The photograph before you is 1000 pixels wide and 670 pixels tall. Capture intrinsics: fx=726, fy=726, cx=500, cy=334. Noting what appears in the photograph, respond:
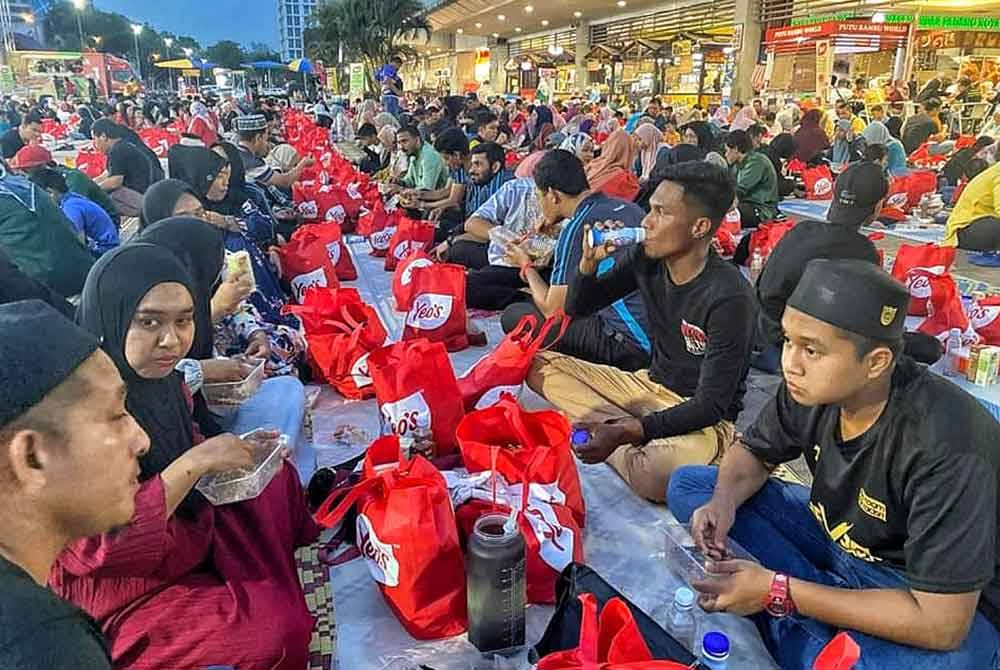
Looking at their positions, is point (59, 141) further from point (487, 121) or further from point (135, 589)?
point (135, 589)

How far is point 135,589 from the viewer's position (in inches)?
72.2

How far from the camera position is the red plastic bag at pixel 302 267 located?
4.74m

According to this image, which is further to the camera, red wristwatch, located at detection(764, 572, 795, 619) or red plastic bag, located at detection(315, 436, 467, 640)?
red plastic bag, located at detection(315, 436, 467, 640)

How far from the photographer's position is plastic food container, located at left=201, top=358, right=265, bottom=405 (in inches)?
107

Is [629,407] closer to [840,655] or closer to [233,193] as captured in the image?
[840,655]

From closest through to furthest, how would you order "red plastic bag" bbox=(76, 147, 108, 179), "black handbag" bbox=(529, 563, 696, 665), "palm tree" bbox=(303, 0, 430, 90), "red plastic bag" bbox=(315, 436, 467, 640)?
"black handbag" bbox=(529, 563, 696, 665), "red plastic bag" bbox=(315, 436, 467, 640), "red plastic bag" bbox=(76, 147, 108, 179), "palm tree" bbox=(303, 0, 430, 90)

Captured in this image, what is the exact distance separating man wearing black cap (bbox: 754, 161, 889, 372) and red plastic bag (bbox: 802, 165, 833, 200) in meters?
6.38

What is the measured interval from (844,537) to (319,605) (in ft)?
5.26

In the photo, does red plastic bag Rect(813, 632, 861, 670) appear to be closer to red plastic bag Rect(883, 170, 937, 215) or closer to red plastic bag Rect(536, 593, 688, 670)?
red plastic bag Rect(536, 593, 688, 670)

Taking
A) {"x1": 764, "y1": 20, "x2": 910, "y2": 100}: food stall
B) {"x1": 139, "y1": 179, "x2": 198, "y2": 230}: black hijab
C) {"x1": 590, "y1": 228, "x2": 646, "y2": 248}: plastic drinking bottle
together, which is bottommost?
{"x1": 590, "y1": 228, "x2": 646, "y2": 248}: plastic drinking bottle

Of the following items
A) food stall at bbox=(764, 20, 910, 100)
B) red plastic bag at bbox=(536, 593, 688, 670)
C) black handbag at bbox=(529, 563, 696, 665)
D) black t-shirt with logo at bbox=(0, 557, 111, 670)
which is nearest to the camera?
black t-shirt with logo at bbox=(0, 557, 111, 670)

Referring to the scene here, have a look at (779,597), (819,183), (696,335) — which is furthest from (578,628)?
(819,183)

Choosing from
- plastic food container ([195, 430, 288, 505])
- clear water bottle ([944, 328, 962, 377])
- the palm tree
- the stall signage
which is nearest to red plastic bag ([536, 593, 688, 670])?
plastic food container ([195, 430, 288, 505])

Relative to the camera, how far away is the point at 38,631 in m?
0.84
